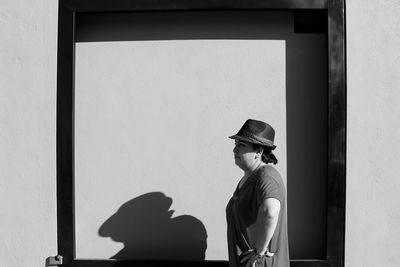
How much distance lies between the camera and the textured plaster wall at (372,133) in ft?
11.6

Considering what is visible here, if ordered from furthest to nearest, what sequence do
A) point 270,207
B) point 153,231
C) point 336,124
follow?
point 153,231
point 336,124
point 270,207

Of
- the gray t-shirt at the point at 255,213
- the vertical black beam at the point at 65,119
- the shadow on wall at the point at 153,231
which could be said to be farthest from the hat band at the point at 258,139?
the vertical black beam at the point at 65,119

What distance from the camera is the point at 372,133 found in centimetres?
354

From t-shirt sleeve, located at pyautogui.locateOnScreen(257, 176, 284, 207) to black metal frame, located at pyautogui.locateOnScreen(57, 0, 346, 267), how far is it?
2.79ft

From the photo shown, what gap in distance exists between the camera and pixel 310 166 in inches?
145

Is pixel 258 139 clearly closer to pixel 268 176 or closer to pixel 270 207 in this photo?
pixel 268 176

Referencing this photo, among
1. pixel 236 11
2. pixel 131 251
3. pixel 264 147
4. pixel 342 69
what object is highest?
pixel 236 11

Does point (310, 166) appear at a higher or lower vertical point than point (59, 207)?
higher
